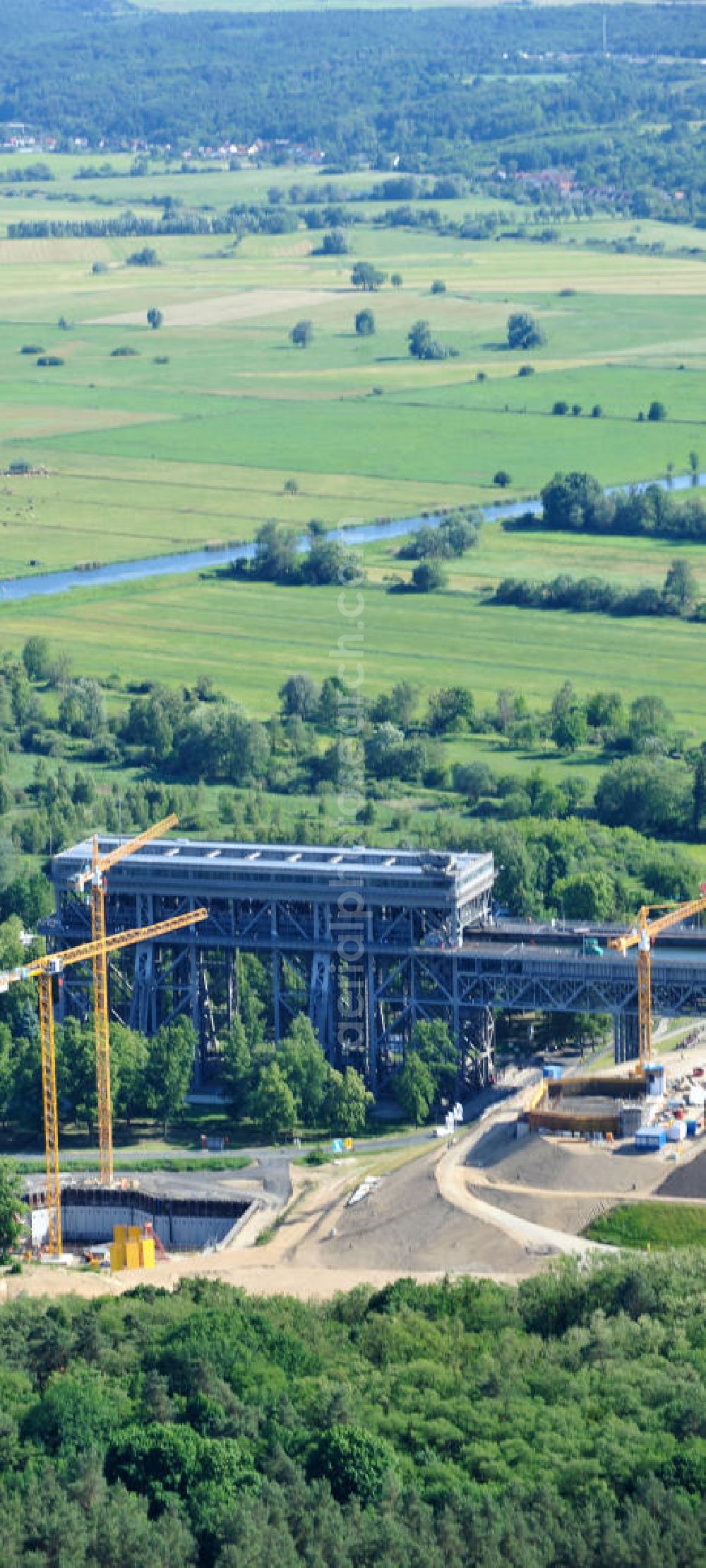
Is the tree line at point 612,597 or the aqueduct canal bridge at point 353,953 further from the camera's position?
the tree line at point 612,597

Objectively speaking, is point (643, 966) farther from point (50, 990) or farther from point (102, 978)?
point (50, 990)

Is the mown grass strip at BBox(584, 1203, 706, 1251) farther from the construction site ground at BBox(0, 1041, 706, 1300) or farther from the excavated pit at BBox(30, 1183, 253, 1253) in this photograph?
the excavated pit at BBox(30, 1183, 253, 1253)

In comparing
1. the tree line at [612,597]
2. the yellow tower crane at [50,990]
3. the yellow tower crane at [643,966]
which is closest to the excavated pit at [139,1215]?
the yellow tower crane at [50,990]

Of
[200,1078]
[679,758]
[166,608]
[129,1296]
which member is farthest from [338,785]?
[129,1296]

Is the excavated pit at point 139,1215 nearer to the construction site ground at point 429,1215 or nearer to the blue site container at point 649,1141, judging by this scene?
the construction site ground at point 429,1215

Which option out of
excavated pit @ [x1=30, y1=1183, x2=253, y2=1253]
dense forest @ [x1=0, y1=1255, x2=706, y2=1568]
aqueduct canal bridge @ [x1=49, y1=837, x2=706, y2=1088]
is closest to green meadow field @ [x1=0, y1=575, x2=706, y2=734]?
aqueduct canal bridge @ [x1=49, y1=837, x2=706, y2=1088]

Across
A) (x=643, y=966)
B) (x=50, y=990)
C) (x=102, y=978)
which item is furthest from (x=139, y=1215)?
(x=643, y=966)
